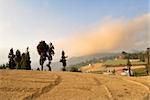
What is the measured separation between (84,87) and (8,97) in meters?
10.0

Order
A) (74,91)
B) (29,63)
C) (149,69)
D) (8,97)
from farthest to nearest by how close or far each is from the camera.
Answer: (29,63) → (149,69) → (74,91) → (8,97)

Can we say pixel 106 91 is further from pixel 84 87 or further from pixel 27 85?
pixel 27 85

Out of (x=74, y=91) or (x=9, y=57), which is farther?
(x=9, y=57)

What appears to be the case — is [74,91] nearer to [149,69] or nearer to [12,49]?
[149,69]

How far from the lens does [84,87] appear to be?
36.0m

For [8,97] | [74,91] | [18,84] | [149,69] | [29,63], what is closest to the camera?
[8,97]

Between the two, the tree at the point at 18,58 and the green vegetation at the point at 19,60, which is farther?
the tree at the point at 18,58

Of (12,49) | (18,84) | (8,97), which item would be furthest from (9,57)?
(8,97)

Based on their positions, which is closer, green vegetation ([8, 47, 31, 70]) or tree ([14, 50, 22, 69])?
green vegetation ([8, 47, 31, 70])

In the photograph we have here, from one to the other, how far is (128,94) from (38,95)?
33.4ft

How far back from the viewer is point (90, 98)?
98.8ft

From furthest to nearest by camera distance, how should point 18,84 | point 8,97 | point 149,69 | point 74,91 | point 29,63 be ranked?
point 29,63 < point 149,69 < point 18,84 < point 74,91 < point 8,97

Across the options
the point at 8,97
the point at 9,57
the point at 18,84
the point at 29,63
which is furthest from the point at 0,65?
the point at 8,97

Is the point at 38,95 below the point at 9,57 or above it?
below
